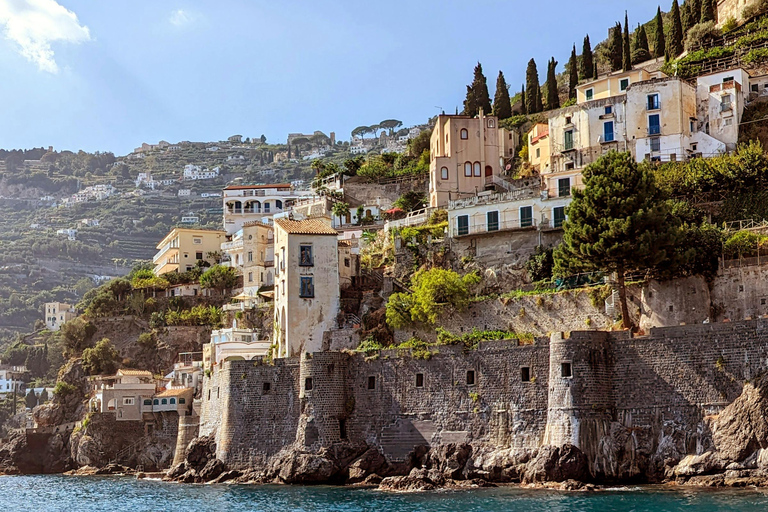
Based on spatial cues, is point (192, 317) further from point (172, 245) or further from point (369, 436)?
point (369, 436)

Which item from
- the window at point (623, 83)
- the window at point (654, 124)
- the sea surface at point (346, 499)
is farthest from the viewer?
the window at point (623, 83)

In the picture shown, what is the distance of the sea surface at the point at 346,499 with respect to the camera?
133 feet

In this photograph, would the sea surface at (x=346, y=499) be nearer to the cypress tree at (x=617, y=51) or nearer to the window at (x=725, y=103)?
the window at (x=725, y=103)

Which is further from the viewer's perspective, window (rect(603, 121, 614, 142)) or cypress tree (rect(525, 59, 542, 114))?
cypress tree (rect(525, 59, 542, 114))

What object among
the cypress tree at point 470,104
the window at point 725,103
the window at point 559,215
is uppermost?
the cypress tree at point 470,104

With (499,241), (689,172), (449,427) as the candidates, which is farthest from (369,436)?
(689,172)

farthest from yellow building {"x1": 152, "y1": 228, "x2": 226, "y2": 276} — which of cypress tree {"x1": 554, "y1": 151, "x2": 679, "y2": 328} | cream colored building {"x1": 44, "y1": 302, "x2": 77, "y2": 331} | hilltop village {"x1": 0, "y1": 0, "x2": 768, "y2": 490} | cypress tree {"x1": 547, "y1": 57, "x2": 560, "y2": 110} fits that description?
cream colored building {"x1": 44, "y1": 302, "x2": 77, "y2": 331}

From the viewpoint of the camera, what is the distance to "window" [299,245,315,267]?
63.3 metres

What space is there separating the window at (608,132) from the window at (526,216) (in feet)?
23.1

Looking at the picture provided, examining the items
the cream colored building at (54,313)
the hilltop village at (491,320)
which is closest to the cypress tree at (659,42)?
the hilltop village at (491,320)

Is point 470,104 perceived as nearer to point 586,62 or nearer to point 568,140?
point 586,62

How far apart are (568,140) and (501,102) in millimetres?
19962

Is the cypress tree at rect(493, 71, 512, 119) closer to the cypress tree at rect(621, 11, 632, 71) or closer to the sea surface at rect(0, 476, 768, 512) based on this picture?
the cypress tree at rect(621, 11, 632, 71)

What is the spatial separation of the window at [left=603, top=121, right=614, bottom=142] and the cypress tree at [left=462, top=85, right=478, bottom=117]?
23068 mm
